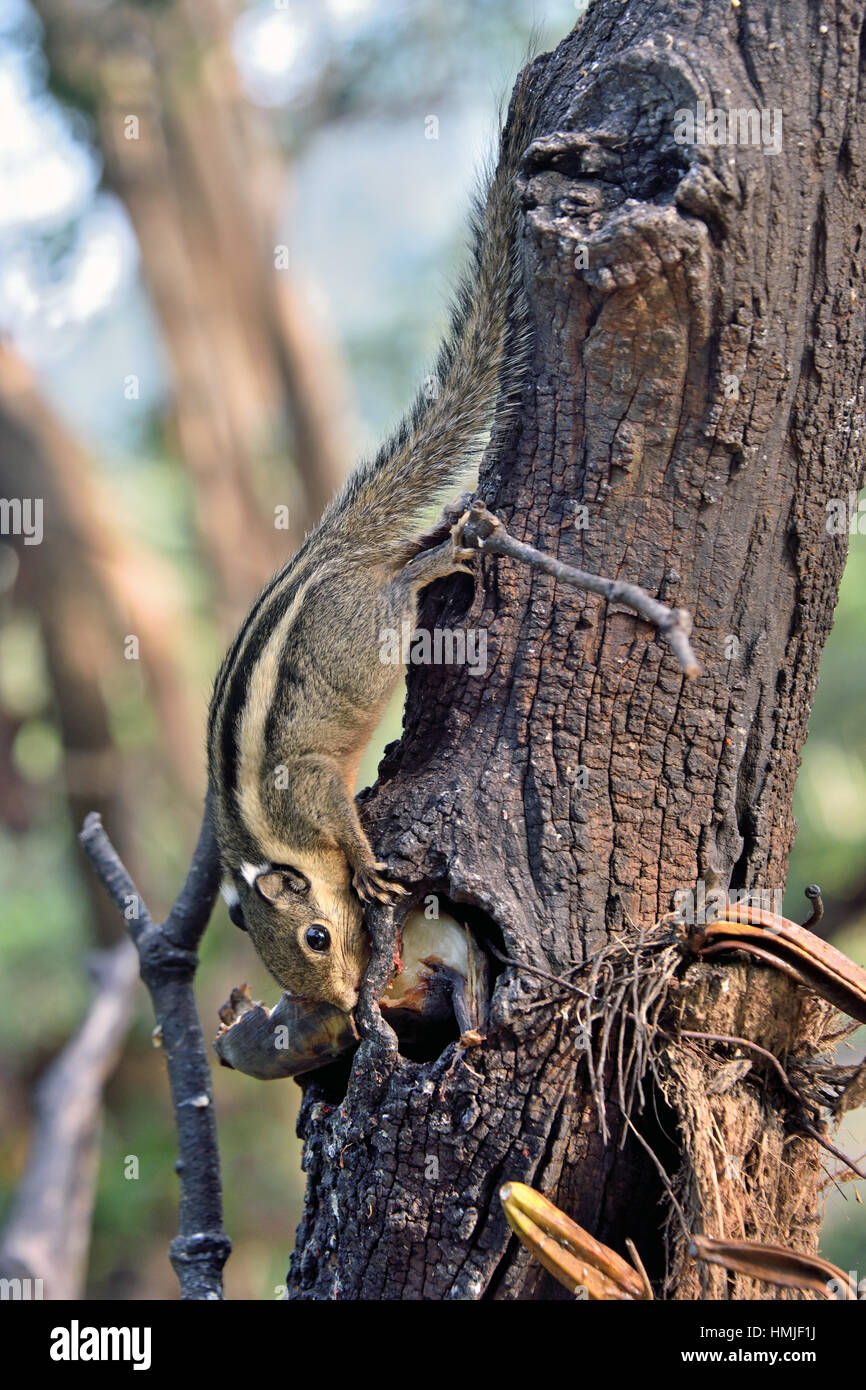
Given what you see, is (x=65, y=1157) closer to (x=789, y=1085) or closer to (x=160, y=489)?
(x=789, y=1085)

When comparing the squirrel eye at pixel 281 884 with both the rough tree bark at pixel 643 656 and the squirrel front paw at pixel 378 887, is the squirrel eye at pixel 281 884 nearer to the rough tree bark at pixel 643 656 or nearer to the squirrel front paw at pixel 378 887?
the squirrel front paw at pixel 378 887

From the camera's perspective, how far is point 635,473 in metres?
2.23

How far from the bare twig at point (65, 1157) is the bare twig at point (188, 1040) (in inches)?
80.6

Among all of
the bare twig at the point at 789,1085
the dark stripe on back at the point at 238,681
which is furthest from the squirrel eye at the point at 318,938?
the bare twig at the point at 789,1085

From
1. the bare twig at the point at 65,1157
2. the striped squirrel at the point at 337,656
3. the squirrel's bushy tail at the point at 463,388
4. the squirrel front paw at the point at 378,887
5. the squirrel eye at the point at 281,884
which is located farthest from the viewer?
the bare twig at the point at 65,1157

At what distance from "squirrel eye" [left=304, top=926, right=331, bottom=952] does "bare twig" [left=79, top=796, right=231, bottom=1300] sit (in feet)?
1.25

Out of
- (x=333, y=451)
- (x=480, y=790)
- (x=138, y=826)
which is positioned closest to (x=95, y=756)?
(x=138, y=826)

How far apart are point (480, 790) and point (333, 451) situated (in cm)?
713

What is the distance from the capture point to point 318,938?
286 centimetres

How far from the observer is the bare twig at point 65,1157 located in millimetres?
4629

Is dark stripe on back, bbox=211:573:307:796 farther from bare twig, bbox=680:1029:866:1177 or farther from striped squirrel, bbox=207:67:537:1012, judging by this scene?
bare twig, bbox=680:1029:866:1177

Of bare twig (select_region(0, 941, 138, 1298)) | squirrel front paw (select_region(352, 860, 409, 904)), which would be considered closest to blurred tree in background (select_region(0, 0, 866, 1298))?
bare twig (select_region(0, 941, 138, 1298))

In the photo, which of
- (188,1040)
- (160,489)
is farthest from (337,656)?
(160,489)

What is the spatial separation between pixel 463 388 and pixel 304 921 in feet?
4.75
